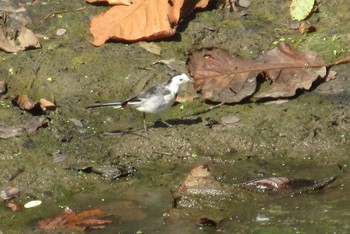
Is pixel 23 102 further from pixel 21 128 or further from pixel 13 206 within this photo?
pixel 13 206

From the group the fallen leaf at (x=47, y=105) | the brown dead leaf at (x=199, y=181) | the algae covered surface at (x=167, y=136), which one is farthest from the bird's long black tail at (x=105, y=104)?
the brown dead leaf at (x=199, y=181)

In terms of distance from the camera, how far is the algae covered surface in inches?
272

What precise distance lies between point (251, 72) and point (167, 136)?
116 centimetres

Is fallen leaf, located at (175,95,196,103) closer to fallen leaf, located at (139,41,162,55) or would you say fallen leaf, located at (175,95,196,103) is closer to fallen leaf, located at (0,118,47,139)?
fallen leaf, located at (139,41,162,55)

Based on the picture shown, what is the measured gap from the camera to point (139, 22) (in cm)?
919

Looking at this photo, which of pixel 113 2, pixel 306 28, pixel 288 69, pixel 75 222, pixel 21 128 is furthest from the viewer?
pixel 113 2

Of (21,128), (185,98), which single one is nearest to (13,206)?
(21,128)

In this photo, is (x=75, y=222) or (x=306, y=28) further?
(x=306, y=28)

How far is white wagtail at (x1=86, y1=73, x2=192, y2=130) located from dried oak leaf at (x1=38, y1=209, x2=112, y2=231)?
149 cm

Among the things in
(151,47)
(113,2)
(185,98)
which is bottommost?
(185,98)

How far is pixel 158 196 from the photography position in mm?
7203

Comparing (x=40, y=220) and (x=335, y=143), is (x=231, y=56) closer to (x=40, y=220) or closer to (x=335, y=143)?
(x=335, y=143)

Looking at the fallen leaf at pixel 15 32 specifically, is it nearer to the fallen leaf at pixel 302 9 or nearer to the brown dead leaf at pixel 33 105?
the brown dead leaf at pixel 33 105

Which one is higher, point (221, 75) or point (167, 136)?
point (221, 75)
